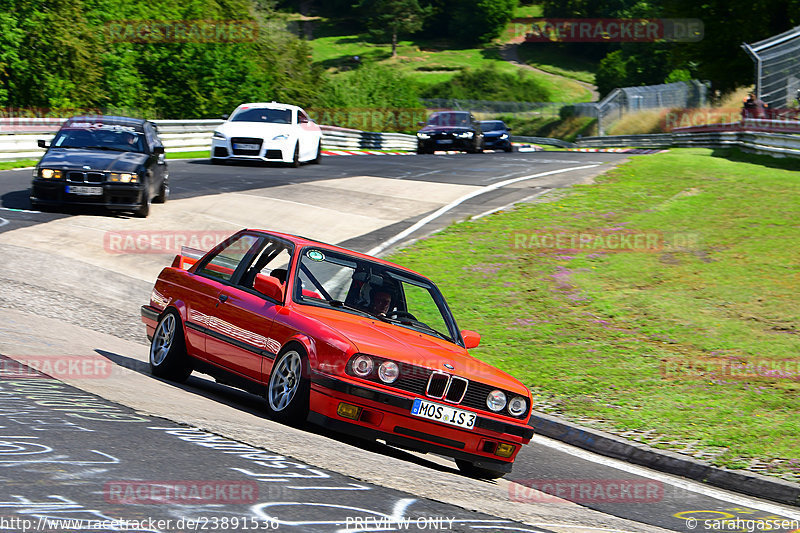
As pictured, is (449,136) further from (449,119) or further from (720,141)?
(720,141)

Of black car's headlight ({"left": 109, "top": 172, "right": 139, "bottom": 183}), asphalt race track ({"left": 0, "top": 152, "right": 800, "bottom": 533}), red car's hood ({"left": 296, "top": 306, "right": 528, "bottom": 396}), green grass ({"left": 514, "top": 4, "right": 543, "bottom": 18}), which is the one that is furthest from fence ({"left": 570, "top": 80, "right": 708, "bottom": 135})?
green grass ({"left": 514, "top": 4, "right": 543, "bottom": 18})

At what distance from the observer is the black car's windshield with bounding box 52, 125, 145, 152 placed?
17.6 m

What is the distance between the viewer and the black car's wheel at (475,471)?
730 centimetres

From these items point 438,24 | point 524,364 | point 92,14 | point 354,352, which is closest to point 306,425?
point 354,352

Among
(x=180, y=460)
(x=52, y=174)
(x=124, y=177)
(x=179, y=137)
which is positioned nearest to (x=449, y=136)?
(x=179, y=137)

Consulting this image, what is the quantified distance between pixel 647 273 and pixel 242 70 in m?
30.2

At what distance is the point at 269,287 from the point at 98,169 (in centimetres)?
997

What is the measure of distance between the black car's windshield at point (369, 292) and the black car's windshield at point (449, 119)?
28754 millimetres

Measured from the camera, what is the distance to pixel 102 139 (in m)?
17.9

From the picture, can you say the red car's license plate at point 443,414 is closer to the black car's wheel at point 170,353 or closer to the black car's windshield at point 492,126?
the black car's wheel at point 170,353

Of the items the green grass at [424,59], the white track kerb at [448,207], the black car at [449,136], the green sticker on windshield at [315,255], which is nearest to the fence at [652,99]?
the black car at [449,136]

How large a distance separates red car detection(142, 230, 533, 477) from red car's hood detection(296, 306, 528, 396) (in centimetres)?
1

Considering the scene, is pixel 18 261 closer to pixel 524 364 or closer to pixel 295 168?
pixel 524 364

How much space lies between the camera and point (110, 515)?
14.4 feet
